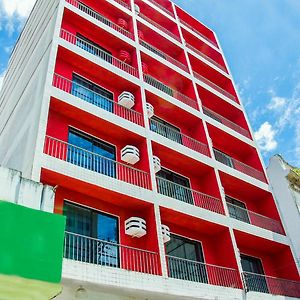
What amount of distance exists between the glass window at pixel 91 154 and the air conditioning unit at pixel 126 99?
2.29 m

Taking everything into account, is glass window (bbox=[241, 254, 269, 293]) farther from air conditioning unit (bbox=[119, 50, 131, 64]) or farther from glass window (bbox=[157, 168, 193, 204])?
air conditioning unit (bbox=[119, 50, 131, 64])

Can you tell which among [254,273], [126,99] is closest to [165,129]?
[126,99]

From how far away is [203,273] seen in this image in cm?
1466

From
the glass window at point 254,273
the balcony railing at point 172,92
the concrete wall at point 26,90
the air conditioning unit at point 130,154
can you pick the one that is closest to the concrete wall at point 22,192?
the concrete wall at point 26,90

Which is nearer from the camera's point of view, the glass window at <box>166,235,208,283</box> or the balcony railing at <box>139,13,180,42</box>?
the glass window at <box>166,235,208,283</box>

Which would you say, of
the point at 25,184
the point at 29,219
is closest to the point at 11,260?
the point at 29,219

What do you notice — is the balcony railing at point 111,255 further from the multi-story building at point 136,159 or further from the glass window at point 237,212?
the glass window at point 237,212

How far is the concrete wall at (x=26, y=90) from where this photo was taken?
13234mm

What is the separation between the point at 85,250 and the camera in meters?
11.9

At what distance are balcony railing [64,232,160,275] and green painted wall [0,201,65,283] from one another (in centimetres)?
404

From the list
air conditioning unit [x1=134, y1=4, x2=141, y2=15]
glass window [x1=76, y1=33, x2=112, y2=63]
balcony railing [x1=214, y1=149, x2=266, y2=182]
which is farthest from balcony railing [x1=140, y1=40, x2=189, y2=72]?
balcony railing [x1=214, y1=149, x2=266, y2=182]

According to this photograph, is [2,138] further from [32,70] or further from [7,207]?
[7,207]

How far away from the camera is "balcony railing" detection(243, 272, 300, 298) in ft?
53.0

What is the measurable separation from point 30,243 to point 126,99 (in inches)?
407
